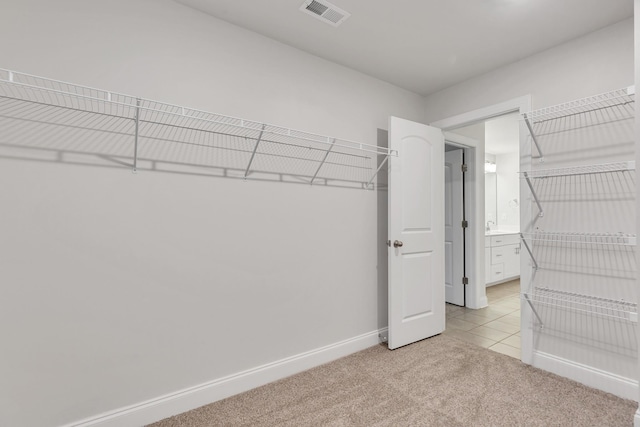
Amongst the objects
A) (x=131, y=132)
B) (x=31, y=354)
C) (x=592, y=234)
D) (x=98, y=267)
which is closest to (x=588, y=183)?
(x=592, y=234)

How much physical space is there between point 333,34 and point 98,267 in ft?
6.84

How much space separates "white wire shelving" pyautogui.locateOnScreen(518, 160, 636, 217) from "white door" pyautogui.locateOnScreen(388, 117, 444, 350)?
2.63 feet

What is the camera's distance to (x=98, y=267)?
1.67 m

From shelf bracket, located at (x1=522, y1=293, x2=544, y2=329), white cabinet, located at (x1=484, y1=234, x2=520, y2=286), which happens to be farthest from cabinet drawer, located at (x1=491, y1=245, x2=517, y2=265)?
shelf bracket, located at (x1=522, y1=293, x2=544, y2=329)

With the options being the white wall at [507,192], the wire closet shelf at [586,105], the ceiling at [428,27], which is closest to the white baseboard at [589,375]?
the wire closet shelf at [586,105]

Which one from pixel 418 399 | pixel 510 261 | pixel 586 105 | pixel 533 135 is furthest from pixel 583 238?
pixel 510 261

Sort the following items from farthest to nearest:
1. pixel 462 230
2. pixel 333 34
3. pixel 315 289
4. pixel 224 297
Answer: pixel 462 230 < pixel 315 289 < pixel 333 34 < pixel 224 297

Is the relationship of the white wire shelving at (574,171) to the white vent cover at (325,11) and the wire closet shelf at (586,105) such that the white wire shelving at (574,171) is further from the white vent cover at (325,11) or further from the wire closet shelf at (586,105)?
the white vent cover at (325,11)

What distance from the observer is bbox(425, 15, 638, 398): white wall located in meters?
2.04

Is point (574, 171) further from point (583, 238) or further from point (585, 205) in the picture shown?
point (583, 238)

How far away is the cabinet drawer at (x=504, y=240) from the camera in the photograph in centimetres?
505

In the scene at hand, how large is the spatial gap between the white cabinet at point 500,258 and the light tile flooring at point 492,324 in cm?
50

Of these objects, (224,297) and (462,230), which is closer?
(224,297)

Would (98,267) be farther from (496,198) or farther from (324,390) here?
(496,198)
